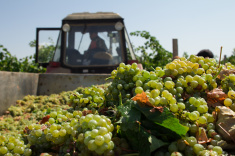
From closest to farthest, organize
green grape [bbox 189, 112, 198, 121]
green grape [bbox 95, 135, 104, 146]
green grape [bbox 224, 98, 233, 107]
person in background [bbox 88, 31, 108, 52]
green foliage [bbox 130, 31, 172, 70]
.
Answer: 1. green grape [bbox 95, 135, 104, 146]
2. green grape [bbox 189, 112, 198, 121]
3. green grape [bbox 224, 98, 233, 107]
4. person in background [bbox 88, 31, 108, 52]
5. green foliage [bbox 130, 31, 172, 70]

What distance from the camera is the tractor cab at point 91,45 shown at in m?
5.04

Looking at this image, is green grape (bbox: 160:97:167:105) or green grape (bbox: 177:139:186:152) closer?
green grape (bbox: 177:139:186:152)

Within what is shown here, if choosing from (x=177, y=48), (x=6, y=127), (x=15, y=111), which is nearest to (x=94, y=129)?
(x=6, y=127)

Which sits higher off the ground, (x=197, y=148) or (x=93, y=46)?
(x=93, y=46)

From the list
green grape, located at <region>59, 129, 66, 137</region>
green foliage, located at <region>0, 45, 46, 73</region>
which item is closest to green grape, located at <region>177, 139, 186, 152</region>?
green grape, located at <region>59, 129, 66, 137</region>

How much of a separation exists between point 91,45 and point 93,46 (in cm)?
5

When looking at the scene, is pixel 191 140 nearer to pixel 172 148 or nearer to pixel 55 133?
pixel 172 148

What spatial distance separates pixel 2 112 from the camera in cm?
321

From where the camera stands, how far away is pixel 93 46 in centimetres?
502

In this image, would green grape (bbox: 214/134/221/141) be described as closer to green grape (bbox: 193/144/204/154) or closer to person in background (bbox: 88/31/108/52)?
green grape (bbox: 193/144/204/154)

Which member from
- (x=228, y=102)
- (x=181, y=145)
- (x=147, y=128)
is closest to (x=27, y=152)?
(x=147, y=128)

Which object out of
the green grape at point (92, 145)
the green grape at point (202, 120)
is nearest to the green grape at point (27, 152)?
the green grape at point (92, 145)

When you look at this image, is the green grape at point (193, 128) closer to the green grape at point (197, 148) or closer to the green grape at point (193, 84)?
the green grape at point (197, 148)

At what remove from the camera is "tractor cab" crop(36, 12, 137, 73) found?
5.04 m
